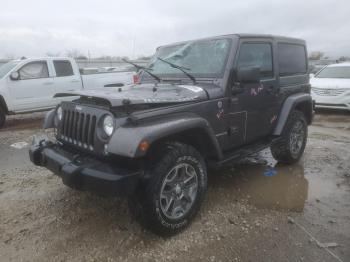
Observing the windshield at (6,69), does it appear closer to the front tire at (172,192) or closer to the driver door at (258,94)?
the driver door at (258,94)

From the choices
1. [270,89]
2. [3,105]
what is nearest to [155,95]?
[270,89]

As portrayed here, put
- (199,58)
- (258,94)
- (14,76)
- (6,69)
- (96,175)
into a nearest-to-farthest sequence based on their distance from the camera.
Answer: (96,175) < (199,58) < (258,94) < (14,76) < (6,69)

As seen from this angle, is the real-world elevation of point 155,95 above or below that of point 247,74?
below

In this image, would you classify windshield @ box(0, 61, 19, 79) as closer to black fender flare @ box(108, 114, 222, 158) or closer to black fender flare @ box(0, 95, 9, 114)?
black fender flare @ box(0, 95, 9, 114)

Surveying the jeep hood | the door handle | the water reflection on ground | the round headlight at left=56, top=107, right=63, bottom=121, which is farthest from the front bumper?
the door handle

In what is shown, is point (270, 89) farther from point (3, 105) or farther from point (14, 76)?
point (3, 105)

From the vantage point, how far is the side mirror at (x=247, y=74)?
11.6ft

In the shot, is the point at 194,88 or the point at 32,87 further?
the point at 32,87

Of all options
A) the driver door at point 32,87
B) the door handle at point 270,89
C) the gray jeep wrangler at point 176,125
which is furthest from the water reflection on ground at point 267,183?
the driver door at point 32,87

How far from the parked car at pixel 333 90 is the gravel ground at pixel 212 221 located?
5306mm

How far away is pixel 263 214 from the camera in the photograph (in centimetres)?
356

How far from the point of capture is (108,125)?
289 centimetres

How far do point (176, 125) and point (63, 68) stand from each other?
754 centimetres

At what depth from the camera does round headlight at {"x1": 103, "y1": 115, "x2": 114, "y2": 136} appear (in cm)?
286
